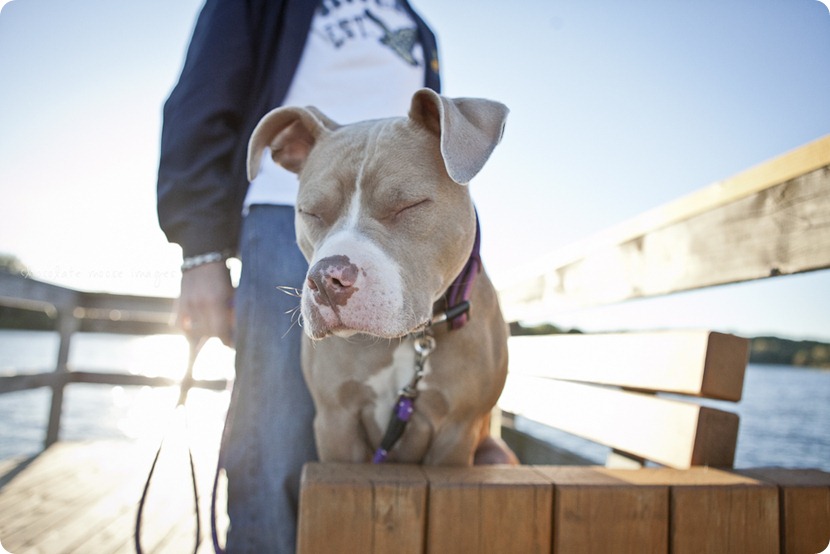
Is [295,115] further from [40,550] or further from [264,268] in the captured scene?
[40,550]

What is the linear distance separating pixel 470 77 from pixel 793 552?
1.53 m

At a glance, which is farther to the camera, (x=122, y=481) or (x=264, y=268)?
(x=122, y=481)

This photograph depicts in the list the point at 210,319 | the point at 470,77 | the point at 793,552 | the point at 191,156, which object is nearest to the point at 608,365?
the point at 793,552

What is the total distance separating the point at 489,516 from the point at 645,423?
2.75 ft

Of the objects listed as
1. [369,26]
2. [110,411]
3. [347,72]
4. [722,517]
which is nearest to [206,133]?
[347,72]

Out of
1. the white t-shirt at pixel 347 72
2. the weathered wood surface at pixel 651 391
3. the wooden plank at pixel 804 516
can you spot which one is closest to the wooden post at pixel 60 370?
the white t-shirt at pixel 347 72

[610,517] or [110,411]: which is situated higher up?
[610,517]

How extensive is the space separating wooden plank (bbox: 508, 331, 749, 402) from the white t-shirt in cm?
115

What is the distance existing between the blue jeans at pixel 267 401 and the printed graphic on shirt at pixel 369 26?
649mm

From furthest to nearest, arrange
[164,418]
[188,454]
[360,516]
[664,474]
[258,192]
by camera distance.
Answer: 1. [164,418]
2. [258,192]
3. [188,454]
4. [664,474]
5. [360,516]

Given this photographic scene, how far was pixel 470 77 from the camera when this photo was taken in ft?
6.43

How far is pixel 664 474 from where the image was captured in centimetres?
148

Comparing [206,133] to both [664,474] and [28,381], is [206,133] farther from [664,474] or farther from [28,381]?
[28,381]

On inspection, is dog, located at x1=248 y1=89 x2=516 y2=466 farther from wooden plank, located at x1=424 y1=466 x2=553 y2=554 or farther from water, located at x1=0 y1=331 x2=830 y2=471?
water, located at x1=0 y1=331 x2=830 y2=471
